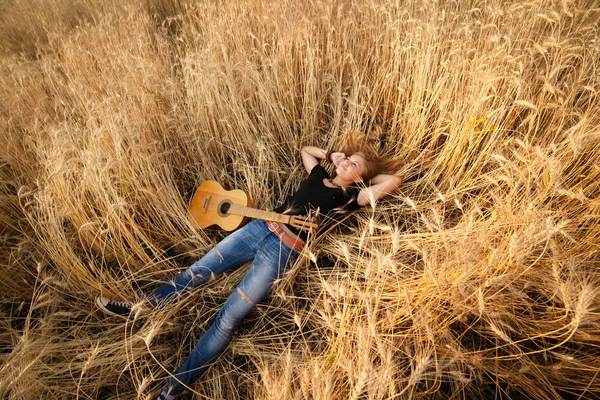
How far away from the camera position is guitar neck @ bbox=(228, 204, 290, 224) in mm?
1768

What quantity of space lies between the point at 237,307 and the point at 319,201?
815mm

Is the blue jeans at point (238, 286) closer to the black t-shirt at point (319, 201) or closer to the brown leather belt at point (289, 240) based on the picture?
the brown leather belt at point (289, 240)

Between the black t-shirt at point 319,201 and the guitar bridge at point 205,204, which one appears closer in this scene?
the black t-shirt at point 319,201

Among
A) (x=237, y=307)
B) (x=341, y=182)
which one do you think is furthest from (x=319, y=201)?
(x=237, y=307)

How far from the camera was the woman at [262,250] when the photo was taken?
1604 mm

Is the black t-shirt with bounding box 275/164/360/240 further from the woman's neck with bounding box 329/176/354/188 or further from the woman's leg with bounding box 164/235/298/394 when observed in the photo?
the woman's leg with bounding box 164/235/298/394

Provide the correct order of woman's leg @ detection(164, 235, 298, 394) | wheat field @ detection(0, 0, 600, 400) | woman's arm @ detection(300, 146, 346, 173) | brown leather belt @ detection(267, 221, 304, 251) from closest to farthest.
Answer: wheat field @ detection(0, 0, 600, 400)
woman's leg @ detection(164, 235, 298, 394)
brown leather belt @ detection(267, 221, 304, 251)
woman's arm @ detection(300, 146, 346, 173)

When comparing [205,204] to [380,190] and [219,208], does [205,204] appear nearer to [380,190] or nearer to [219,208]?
[219,208]

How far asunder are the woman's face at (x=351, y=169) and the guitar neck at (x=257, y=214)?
49cm

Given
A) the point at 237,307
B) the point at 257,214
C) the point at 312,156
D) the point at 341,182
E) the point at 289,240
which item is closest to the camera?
the point at 237,307

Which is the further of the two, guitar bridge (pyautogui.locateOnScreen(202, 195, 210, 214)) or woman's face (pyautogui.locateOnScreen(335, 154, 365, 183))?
guitar bridge (pyautogui.locateOnScreen(202, 195, 210, 214))

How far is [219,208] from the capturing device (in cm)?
203

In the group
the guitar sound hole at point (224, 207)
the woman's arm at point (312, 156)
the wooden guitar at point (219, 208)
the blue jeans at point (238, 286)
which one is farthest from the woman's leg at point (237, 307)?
the woman's arm at point (312, 156)

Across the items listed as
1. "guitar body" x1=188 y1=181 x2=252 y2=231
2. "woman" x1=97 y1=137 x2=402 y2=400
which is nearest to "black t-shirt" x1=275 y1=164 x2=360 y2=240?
"woman" x1=97 y1=137 x2=402 y2=400
